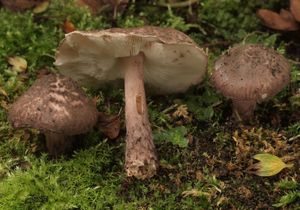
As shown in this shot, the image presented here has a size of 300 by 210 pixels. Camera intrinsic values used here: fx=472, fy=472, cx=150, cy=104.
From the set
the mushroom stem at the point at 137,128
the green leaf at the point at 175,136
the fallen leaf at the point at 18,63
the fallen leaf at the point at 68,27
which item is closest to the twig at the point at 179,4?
the fallen leaf at the point at 68,27

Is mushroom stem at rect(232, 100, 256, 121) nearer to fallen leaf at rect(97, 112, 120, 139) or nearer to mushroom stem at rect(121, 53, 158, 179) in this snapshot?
mushroom stem at rect(121, 53, 158, 179)

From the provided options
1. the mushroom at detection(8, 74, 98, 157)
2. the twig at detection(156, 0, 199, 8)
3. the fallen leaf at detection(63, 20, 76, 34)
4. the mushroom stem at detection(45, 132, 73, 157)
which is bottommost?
the mushroom stem at detection(45, 132, 73, 157)

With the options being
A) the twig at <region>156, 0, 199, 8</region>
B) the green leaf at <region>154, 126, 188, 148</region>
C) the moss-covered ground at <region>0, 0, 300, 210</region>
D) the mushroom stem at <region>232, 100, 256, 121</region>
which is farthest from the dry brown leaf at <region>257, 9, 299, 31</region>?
the green leaf at <region>154, 126, 188, 148</region>

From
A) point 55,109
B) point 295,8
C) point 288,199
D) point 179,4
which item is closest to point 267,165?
point 288,199

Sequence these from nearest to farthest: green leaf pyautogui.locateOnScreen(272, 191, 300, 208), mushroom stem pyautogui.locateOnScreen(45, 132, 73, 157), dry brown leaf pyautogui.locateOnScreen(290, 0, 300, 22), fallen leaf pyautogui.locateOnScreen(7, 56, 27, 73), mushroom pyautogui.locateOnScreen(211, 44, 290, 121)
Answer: green leaf pyautogui.locateOnScreen(272, 191, 300, 208) → mushroom pyautogui.locateOnScreen(211, 44, 290, 121) → mushroom stem pyautogui.locateOnScreen(45, 132, 73, 157) → dry brown leaf pyautogui.locateOnScreen(290, 0, 300, 22) → fallen leaf pyautogui.locateOnScreen(7, 56, 27, 73)

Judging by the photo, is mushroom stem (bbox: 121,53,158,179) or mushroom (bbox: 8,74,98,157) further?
mushroom stem (bbox: 121,53,158,179)

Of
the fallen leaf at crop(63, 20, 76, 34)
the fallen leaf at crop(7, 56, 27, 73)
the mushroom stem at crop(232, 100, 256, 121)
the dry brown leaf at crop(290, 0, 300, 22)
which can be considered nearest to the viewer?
the mushroom stem at crop(232, 100, 256, 121)

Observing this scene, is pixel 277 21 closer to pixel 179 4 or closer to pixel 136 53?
pixel 179 4
